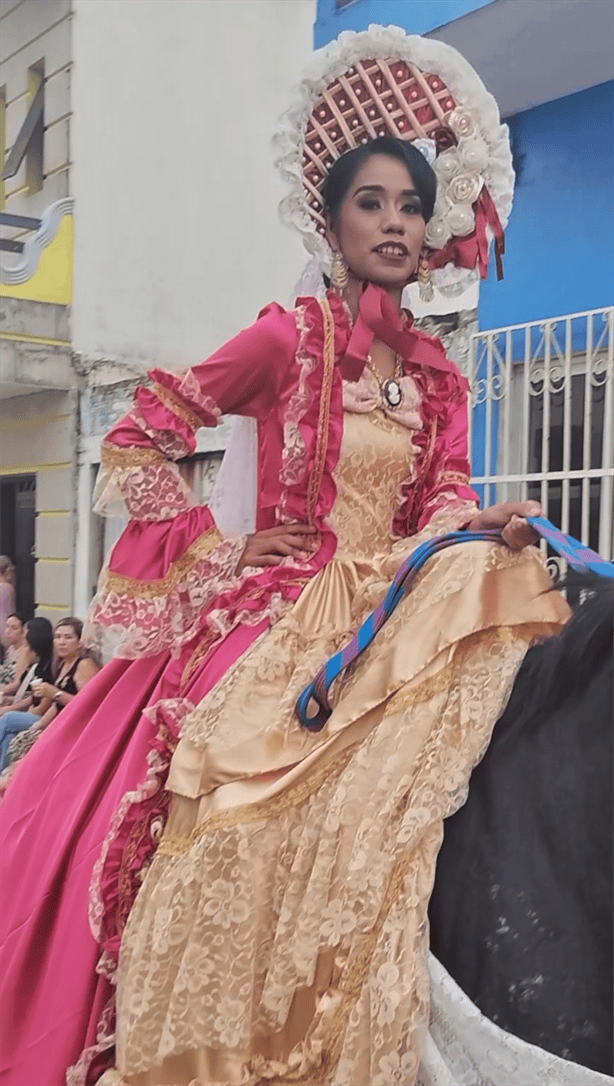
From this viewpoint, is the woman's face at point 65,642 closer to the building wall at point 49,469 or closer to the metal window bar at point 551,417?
the building wall at point 49,469

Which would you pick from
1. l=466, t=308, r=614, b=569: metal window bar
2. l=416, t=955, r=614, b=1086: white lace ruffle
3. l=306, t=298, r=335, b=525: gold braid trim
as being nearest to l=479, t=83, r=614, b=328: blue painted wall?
l=466, t=308, r=614, b=569: metal window bar

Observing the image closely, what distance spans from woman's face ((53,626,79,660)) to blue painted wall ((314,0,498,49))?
2218 mm

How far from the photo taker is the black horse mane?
967 millimetres

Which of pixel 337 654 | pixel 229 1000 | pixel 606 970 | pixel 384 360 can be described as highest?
pixel 384 360

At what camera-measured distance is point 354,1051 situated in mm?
939

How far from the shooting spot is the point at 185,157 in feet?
11.0

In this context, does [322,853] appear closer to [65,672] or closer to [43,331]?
[65,672]

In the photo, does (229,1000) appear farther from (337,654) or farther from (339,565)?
(339,565)

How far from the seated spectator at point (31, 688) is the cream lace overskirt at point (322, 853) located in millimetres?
1817

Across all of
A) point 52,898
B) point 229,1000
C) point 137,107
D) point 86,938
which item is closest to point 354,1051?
point 229,1000

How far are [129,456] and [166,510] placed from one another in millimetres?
92

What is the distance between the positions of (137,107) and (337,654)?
2752 mm

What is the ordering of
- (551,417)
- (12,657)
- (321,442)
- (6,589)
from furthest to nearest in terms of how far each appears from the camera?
(6,589)
(12,657)
(551,417)
(321,442)

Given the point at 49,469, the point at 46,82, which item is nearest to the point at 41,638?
the point at 49,469
